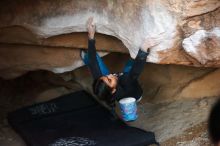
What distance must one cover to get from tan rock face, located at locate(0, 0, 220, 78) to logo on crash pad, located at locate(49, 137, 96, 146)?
85 centimetres

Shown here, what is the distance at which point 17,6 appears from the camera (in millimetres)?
4148

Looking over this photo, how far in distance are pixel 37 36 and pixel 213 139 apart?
3.13 meters

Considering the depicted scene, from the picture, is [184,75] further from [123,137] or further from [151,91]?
[123,137]

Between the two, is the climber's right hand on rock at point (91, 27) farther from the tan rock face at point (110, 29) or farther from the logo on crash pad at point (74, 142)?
the logo on crash pad at point (74, 142)

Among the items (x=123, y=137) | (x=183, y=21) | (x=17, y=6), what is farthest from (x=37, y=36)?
(x=183, y=21)

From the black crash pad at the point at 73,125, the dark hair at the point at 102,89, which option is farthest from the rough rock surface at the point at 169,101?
the dark hair at the point at 102,89

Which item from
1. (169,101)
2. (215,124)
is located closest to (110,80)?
(169,101)

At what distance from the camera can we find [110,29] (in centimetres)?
383

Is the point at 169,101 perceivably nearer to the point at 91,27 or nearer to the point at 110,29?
the point at 110,29

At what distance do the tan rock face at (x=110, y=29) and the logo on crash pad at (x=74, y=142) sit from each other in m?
0.85

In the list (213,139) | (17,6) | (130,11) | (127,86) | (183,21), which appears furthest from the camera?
(17,6)

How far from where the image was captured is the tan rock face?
10.7 ft

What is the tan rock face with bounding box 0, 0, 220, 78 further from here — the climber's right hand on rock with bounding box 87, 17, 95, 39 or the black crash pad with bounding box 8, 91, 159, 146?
the black crash pad with bounding box 8, 91, 159, 146

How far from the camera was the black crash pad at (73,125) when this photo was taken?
152 inches
